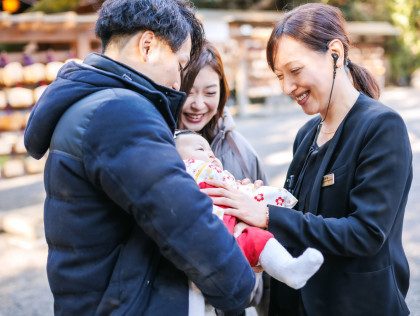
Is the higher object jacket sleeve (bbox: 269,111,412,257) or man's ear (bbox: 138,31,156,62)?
man's ear (bbox: 138,31,156,62)

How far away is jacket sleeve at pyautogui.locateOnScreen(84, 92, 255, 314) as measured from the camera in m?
1.12

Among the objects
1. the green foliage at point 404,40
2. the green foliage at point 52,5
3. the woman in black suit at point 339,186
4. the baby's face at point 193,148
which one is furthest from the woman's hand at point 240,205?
the green foliage at point 404,40

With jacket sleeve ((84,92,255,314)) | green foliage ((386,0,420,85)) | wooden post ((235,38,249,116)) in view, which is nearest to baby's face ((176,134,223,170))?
jacket sleeve ((84,92,255,314))

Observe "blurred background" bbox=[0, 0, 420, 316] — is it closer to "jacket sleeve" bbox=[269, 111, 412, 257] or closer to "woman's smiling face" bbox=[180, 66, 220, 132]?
"woman's smiling face" bbox=[180, 66, 220, 132]

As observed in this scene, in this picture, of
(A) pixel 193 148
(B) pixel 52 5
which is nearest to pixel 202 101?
(A) pixel 193 148

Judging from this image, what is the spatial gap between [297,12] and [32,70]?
262 inches

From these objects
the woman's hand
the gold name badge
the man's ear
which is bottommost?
the woman's hand

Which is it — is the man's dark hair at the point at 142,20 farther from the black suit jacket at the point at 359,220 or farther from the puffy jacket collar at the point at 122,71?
the black suit jacket at the point at 359,220

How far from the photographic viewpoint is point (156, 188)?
1122mm

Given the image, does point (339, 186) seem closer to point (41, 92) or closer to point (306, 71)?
point (306, 71)

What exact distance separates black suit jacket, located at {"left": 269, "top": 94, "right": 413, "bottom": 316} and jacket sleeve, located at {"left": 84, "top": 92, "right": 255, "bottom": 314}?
1.85 feet

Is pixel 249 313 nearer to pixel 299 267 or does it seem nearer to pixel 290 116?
pixel 299 267

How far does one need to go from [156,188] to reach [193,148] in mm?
1036

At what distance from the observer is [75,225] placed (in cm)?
124
